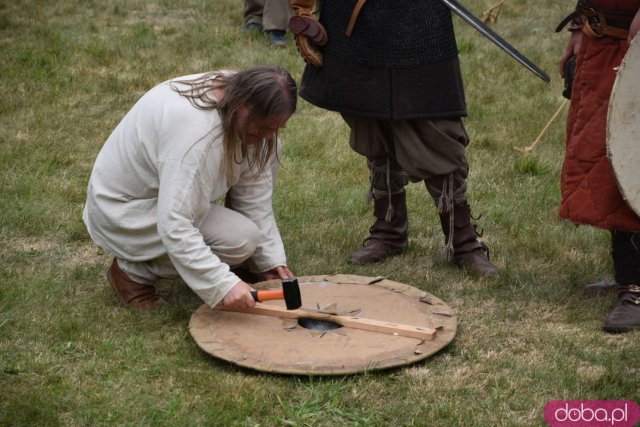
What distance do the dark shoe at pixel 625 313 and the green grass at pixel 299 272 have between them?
52mm

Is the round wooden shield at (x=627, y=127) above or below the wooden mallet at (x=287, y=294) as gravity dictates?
above

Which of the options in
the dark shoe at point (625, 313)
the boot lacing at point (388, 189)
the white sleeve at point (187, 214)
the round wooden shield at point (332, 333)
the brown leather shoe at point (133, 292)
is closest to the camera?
the round wooden shield at point (332, 333)

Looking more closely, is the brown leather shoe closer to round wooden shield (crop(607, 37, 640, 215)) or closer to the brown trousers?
the brown trousers

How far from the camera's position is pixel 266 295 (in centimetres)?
331

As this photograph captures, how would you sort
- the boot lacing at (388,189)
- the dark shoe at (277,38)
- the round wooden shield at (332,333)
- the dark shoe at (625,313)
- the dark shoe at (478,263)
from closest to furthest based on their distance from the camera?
the round wooden shield at (332,333) → the dark shoe at (625,313) → the dark shoe at (478,263) → the boot lacing at (388,189) → the dark shoe at (277,38)

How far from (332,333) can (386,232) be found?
1.01 m

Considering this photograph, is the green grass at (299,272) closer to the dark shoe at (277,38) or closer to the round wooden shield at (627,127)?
the dark shoe at (277,38)

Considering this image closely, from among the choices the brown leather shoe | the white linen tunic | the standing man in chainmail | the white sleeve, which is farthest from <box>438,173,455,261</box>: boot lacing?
the brown leather shoe

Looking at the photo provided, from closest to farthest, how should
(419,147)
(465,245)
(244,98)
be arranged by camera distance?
(244,98) → (419,147) → (465,245)

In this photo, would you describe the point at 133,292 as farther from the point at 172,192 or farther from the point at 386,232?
the point at 386,232

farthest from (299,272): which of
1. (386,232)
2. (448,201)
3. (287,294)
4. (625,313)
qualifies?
(625,313)

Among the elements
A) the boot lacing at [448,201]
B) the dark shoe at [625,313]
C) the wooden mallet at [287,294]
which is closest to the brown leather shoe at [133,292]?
the wooden mallet at [287,294]

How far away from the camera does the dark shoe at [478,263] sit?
3.94 metres

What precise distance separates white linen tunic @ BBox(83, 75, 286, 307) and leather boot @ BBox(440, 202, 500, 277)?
2.32ft
